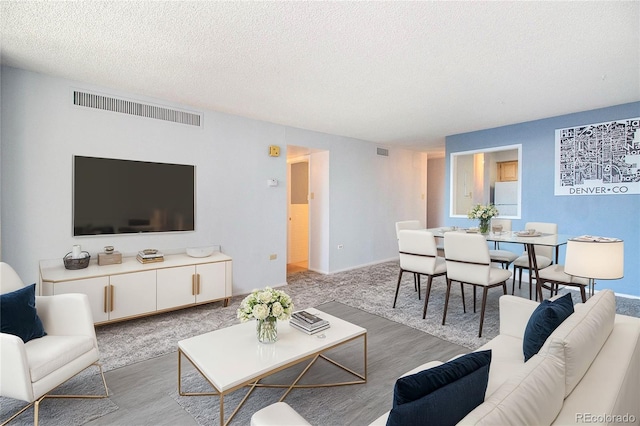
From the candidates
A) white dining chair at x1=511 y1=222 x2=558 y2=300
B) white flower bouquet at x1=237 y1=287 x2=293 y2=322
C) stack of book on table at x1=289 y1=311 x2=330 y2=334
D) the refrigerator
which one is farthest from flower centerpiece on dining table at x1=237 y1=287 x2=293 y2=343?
the refrigerator

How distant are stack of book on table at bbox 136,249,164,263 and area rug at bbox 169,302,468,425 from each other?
1.55 meters

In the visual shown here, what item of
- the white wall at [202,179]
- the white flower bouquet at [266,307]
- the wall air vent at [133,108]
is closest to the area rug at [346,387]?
the white flower bouquet at [266,307]

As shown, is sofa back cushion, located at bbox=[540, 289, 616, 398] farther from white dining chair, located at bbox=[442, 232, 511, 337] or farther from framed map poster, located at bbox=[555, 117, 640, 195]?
framed map poster, located at bbox=[555, 117, 640, 195]

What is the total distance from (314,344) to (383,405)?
570 millimetres

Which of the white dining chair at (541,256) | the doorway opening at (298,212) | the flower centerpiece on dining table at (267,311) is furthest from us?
the doorway opening at (298,212)

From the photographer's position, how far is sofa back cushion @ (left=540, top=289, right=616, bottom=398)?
1144 mm

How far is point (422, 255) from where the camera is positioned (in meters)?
3.60

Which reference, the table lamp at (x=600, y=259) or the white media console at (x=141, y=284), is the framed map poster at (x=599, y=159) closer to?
the table lamp at (x=600, y=259)

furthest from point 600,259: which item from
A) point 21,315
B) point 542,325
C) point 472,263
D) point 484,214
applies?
point 21,315

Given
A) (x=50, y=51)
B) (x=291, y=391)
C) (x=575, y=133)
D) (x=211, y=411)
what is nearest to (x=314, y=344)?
(x=291, y=391)

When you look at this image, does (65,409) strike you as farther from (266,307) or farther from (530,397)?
(530,397)

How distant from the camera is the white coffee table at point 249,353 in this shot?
1.67m

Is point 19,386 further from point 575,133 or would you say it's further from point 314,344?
point 575,133

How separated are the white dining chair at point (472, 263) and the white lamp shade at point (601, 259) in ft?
3.38
